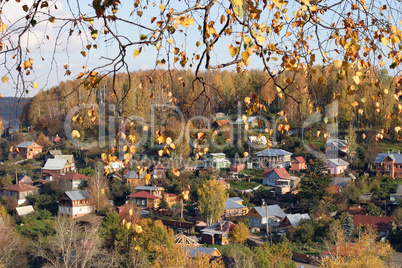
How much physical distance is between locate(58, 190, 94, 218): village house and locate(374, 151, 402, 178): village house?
36.9 feet

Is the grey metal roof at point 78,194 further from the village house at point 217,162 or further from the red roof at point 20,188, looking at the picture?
the village house at point 217,162

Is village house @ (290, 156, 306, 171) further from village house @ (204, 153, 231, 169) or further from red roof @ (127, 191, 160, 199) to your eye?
red roof @ (127, 191, 160, 199)

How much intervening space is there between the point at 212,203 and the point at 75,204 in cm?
514

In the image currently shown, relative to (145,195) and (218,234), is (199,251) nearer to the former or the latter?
(218,234)

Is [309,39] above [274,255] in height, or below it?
above

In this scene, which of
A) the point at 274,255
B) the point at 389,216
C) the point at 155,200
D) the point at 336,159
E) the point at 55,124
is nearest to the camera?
the point at 274,255

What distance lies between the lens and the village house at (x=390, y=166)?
55.5 feet

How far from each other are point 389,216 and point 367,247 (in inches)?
211

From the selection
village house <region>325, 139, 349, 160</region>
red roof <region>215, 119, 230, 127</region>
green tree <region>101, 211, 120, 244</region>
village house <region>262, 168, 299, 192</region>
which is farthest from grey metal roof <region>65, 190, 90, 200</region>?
village house <region>325, 139, 349, 160</region>

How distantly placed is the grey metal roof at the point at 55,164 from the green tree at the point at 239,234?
34.5 feet

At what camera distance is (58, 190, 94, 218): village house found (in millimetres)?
15578

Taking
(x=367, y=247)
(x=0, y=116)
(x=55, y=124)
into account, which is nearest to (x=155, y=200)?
(x=367, y=247)

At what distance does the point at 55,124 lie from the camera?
85.4ft

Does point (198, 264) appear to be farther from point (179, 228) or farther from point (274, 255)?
point (179, 228)
